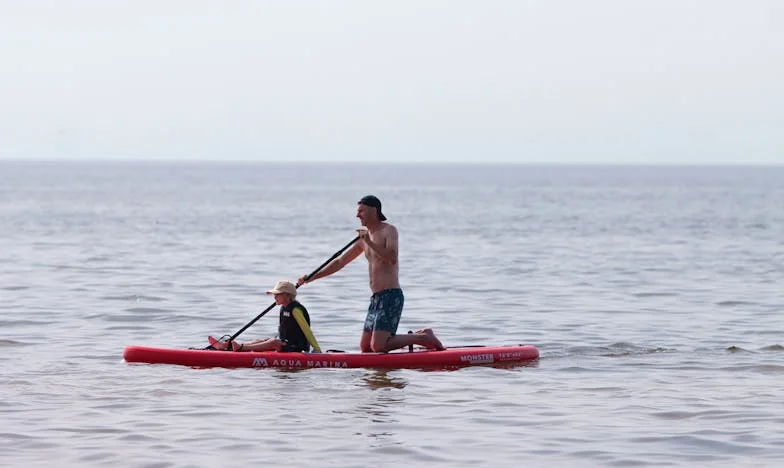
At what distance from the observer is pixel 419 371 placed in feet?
47.8

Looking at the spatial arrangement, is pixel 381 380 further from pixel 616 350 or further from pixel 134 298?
pixel 134 298

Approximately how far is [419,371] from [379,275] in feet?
3.94

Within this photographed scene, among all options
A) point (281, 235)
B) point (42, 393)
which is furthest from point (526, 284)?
point (281, 235)

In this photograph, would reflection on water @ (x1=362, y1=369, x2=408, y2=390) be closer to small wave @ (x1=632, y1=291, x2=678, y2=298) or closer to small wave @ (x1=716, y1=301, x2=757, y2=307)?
small wave @ (x1=716, y1=301, x2=757, y2=307)

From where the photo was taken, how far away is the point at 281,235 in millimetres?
47062

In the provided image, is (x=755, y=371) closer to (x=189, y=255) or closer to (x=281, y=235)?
(x=189, y=255)

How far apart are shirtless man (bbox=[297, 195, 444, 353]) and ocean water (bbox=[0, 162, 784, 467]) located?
0.42 metres

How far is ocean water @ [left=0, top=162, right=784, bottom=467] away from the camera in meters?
10.7

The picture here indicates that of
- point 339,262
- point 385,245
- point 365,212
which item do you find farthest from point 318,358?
point 365,212

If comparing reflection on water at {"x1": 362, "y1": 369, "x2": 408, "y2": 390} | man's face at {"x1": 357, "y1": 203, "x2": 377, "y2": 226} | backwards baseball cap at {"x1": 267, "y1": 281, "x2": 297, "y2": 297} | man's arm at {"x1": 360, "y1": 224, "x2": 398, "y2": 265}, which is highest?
man's face at {"x1": 357, "y1": 203, "x2": 377, "y2": 226}

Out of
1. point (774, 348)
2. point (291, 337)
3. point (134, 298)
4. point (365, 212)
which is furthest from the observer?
point (134, 298)

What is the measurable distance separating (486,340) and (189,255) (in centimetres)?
1908

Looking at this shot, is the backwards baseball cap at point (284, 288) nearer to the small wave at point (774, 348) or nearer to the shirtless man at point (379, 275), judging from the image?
the shirtless man at point (379, 275)

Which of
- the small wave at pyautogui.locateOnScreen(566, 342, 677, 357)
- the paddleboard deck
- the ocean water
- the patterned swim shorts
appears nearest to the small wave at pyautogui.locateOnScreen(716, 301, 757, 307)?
the ocean water
